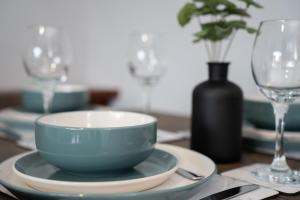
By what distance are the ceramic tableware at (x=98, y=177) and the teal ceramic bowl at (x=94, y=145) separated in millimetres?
12

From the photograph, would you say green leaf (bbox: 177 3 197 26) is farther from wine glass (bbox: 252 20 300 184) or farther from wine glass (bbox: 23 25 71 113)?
wine glass (bbox: 23 25 71 113)

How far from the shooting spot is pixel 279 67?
1.84 feet

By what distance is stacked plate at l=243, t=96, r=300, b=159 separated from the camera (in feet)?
2.34

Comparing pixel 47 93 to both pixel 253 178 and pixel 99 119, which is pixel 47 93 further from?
pixel 253 178

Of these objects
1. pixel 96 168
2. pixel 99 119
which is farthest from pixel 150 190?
pixel 99 119

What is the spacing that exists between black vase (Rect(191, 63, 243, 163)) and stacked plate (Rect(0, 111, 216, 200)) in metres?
0.14

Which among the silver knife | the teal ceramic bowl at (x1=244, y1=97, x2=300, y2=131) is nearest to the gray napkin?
the silver knife

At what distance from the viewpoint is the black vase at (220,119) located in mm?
674

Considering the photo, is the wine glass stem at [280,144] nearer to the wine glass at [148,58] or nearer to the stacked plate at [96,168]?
the stacked plate at [96,168]

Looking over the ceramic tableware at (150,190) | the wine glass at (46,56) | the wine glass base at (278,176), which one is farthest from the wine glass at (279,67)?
the wine glass at (46,56)

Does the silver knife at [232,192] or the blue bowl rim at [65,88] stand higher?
the blue bowl rim at [65,88]

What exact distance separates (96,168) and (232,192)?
0.17 metres

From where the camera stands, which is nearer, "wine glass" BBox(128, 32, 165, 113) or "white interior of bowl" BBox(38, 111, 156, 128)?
"white interior of bowl" BBox(38, 111, 156, 128)

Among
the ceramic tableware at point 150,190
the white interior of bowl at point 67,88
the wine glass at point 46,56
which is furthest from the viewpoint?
the white interior of bowl at point 67,88
